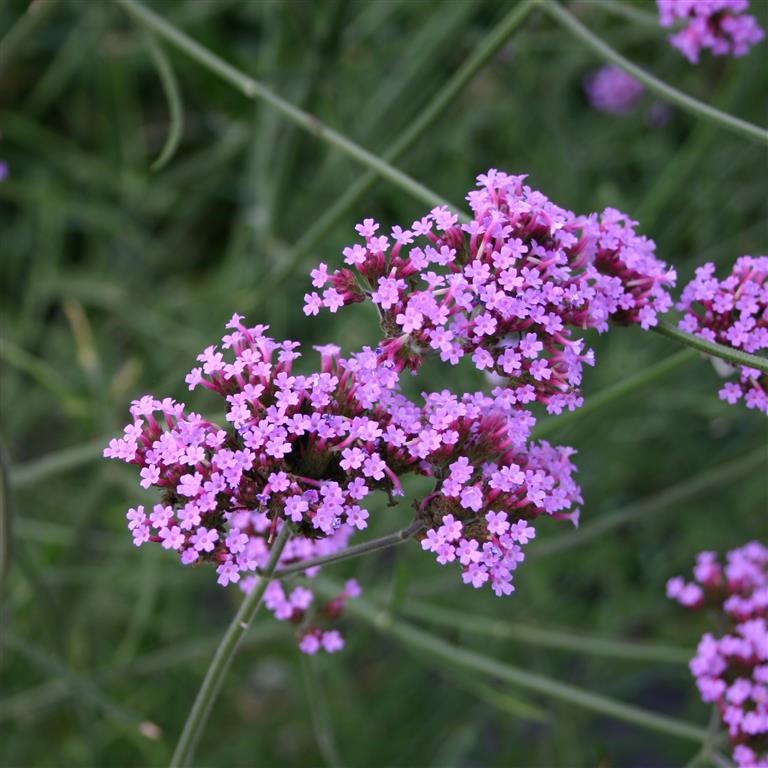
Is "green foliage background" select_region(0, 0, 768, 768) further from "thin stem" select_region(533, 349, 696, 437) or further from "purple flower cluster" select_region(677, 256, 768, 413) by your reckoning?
"purple flower cluster" select_region(677, 256, 768, 413)

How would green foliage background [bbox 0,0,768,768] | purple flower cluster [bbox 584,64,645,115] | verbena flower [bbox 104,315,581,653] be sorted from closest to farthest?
1. verbena flower [bbox 104,315,581,653]
2. green foliage background [bbox 0,0,768,768]
3. purple flower cluster [bbox 584,64,645,115]

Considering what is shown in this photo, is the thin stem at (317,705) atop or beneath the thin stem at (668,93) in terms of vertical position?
beneath

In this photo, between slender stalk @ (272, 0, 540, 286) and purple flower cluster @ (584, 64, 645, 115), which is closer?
slender stalk @ (272, 0, 540, 286)

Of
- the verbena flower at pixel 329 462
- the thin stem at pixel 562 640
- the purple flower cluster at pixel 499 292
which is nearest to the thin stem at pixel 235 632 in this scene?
the verbena flower at pixel 329 462

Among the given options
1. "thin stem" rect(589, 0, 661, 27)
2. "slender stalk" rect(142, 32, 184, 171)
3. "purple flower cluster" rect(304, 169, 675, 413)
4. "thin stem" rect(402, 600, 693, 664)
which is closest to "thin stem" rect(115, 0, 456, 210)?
"slender stalk" rect(142, 32, 184, 171)

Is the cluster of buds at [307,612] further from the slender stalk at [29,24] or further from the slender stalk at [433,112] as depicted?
the slender stalk at [29,24]

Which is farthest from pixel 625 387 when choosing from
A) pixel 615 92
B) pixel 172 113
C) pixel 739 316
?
pixel 615 92

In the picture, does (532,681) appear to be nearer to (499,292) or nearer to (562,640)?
(562,640)

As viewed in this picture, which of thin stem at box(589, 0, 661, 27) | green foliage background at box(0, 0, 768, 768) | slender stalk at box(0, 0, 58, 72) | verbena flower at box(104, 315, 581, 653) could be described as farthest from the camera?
green foliage background at box(0, 0, 768, 768)
